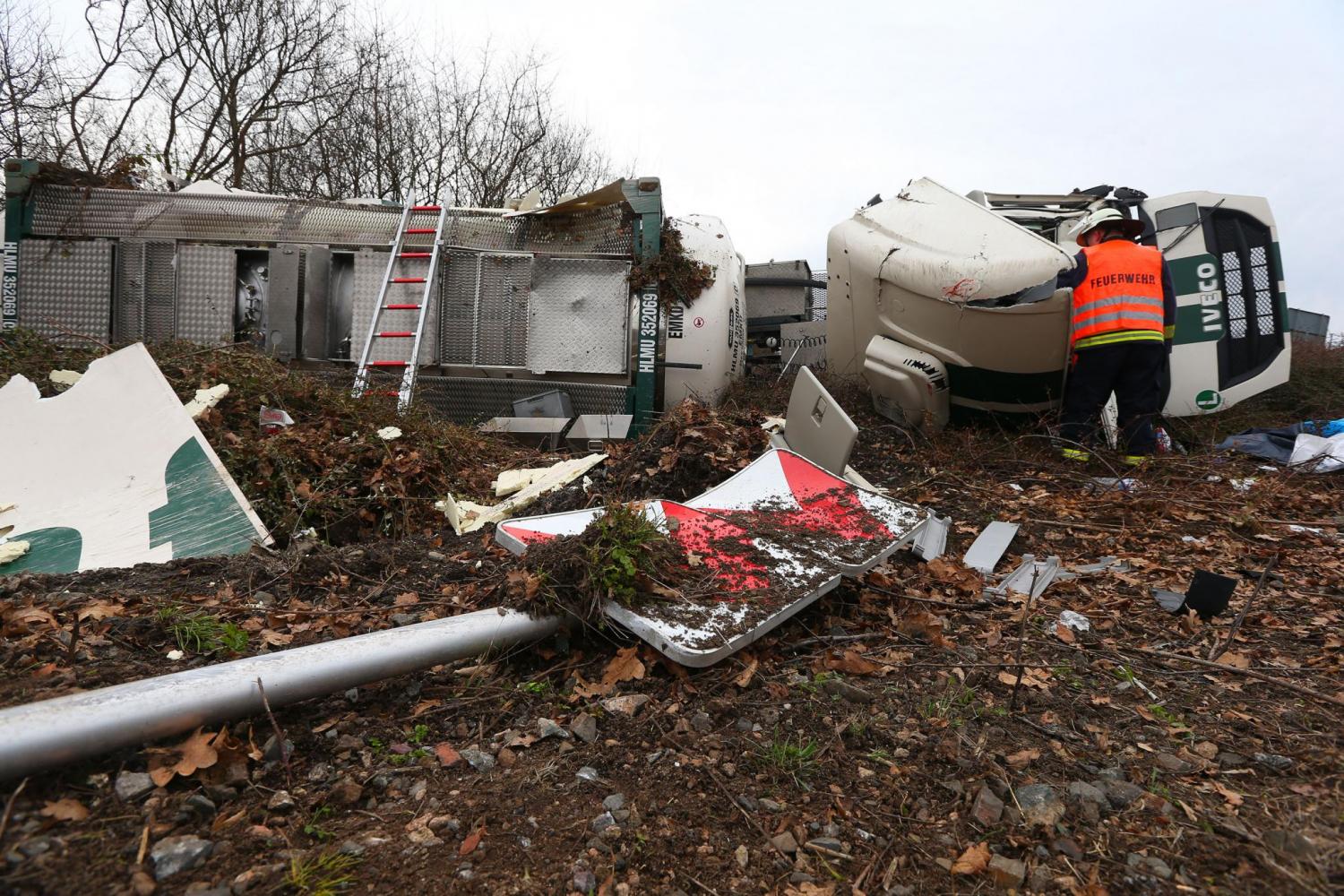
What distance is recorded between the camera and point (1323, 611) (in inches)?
116

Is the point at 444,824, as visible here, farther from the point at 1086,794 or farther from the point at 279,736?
the point at 1086,794

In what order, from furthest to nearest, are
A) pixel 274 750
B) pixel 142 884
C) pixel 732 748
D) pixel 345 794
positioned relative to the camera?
pixel 732 748 < pixel 274 750 < pixel 345 794 < pixel 142 884

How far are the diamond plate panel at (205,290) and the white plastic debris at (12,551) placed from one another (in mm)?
3276

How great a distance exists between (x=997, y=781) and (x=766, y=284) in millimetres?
7857

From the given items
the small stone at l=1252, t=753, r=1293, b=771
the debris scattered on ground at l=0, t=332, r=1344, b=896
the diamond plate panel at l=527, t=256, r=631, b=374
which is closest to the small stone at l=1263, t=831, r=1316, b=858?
the debris scattered on ground at l=0, t=332, r=1344, b=896

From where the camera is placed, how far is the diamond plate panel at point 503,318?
638 centimetres

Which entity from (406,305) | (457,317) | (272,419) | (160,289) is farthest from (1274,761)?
(160,289)

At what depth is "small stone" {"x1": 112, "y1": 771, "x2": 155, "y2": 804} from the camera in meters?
1.52

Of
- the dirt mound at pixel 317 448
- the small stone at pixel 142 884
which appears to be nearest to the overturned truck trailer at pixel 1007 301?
the dirt mound at pixel 317 448

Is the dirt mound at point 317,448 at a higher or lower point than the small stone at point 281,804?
higher

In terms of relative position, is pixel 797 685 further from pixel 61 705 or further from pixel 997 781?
pixel 61 705

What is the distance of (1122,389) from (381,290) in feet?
18.3

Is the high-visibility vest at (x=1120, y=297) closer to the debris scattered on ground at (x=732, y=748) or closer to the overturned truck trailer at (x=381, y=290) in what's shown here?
the debris scattered on ground at (x=732, y=748)

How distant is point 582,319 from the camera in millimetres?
6348
